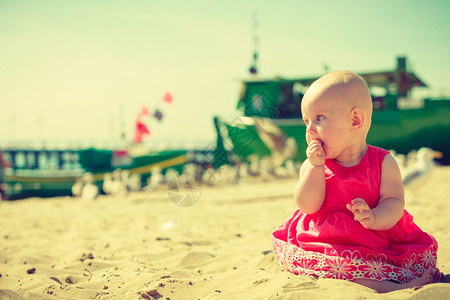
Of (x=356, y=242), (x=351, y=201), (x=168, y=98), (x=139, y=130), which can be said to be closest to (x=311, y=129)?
(x=351, y=201)

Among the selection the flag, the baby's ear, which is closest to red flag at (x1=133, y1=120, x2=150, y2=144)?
the flag

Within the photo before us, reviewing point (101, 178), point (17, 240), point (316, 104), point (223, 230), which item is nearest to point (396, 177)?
point (316, 104)

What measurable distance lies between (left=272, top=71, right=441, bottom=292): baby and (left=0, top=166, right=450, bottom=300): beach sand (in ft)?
0.49

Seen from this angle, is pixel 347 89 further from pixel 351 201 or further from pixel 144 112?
pixel 144 112

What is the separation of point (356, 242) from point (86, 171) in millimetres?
12312

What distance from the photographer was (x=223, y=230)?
409 centimetres

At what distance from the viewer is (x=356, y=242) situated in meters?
1.91

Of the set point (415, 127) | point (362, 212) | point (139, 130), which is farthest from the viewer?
point (415, 127)

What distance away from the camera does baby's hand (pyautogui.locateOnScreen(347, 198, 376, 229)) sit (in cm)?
175

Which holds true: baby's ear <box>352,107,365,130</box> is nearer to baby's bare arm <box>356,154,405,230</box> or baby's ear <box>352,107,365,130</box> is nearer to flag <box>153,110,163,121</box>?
baby's bare arm <box>356,154,405,230</box>

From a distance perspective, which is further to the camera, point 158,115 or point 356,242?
point 158,115

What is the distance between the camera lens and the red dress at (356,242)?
1870mm

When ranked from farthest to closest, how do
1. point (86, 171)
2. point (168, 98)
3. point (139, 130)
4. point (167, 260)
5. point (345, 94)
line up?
point (86, 171) < point (139, 130) < point (168, 98) < point (167, 260) < point (345, 94)

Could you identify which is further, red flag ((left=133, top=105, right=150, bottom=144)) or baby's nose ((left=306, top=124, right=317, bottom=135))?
red flag ((left=133, top=105, right=150, bottom=144))
